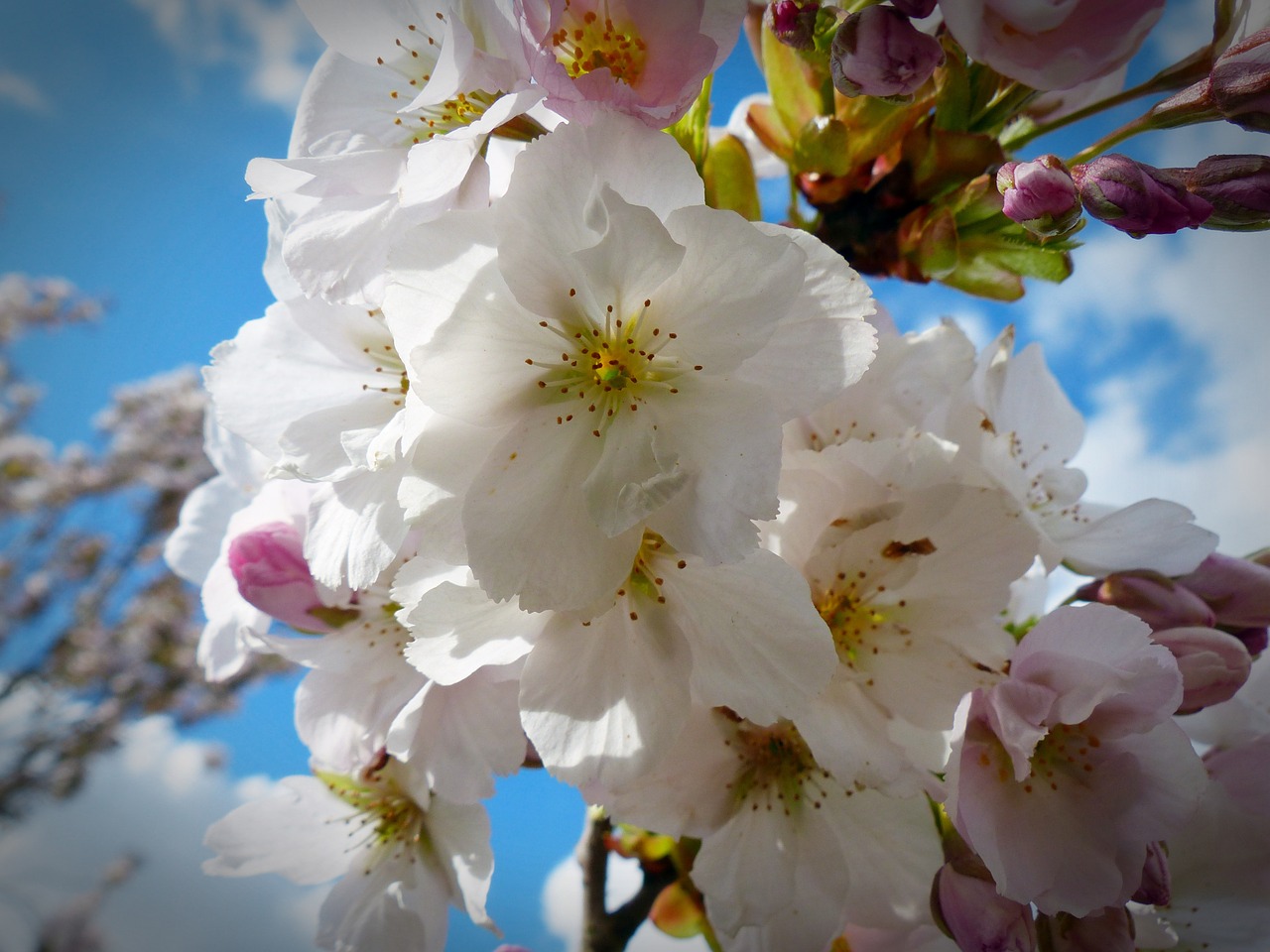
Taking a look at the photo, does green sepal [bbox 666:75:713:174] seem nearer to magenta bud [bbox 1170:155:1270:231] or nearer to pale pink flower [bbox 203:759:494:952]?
magenta bud [bbox 1170:155:1270:231]

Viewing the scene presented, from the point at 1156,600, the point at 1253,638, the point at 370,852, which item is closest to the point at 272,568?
the point at 370,852

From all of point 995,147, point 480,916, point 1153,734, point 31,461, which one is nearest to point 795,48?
point 995,147

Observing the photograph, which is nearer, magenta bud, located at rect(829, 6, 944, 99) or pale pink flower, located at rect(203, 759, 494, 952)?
magenta bud, located at rect(829, 6, 944, 99)

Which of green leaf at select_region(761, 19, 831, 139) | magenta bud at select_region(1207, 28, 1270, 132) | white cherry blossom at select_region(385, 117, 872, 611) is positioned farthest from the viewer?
green leaf at select_region(761, 19, 831, 139)

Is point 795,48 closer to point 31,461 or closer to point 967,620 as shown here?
point 967,620

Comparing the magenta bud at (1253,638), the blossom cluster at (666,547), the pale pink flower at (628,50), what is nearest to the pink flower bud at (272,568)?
the blossom cluster at (666,547)

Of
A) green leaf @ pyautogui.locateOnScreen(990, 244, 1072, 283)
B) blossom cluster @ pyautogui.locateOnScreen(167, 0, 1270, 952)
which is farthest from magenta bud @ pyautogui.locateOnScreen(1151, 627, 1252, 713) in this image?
green leaf @ pyautogui.locateOnScreen(990, 244, 1072, 283)

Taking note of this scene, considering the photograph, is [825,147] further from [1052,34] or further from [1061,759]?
[1061,759]
